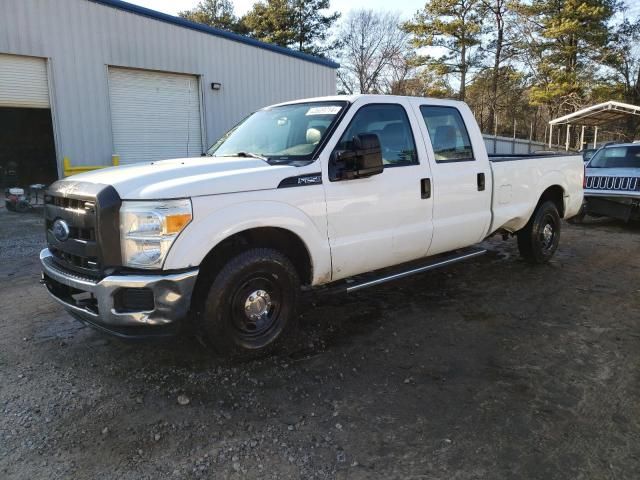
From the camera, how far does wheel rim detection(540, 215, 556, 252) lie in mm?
6426

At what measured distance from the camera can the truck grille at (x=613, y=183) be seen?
9.27 metres

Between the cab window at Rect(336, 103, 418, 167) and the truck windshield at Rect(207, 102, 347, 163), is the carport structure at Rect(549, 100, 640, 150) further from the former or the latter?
the truck windshield at Rect(207, 102, 347, 163)

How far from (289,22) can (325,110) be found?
34202 mm

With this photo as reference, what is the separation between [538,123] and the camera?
151 feet

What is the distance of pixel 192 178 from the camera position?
128 inches

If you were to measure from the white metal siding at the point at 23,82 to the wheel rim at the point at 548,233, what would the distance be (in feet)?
34.8

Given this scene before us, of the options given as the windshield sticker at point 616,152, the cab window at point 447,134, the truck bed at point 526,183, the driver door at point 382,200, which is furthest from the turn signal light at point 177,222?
the windshield sticker at point 616,152

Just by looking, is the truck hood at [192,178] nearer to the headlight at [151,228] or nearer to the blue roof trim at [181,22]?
the headlight at [151,228]

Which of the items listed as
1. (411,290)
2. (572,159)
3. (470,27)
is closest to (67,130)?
(411,290)

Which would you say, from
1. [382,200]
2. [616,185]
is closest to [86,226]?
[382,200]

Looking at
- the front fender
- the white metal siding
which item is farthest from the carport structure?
the front fender

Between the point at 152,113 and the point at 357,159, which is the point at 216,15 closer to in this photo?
the point at 152,113

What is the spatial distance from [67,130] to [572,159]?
10.4 meters

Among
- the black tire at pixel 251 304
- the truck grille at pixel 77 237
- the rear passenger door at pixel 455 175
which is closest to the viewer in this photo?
the truck grille at pixel 77 237
